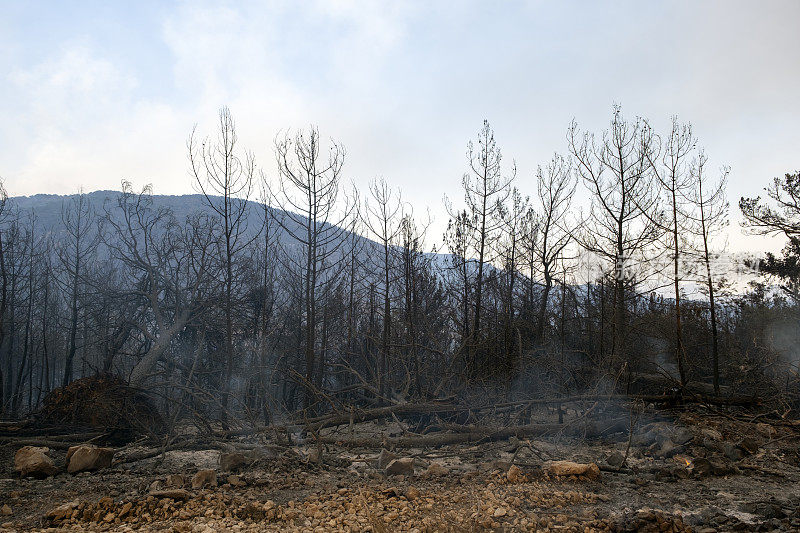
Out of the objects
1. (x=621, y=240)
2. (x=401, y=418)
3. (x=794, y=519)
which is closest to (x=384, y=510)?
(x=794, y=519)

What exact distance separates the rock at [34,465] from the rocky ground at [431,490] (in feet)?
0.25

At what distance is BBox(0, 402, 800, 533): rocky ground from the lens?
3.82 metres

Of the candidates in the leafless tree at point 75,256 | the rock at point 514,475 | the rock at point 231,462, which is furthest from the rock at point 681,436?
the leafless tree at point 75,256

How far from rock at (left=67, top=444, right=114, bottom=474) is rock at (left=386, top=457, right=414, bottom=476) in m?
3.55

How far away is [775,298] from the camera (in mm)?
17578

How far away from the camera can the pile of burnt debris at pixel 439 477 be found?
3.88 metres

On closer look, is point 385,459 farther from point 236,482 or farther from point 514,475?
point 236,482

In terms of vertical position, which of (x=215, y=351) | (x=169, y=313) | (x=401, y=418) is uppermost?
(x=169, y=313)

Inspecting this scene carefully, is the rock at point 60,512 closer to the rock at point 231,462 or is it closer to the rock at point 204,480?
the rock at point 204,480

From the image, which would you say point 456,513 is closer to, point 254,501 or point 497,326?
point 254,501

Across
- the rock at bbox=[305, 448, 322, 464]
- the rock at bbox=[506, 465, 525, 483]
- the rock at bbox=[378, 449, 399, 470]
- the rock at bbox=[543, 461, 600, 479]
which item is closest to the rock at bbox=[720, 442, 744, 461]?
the rock at bbox=[543, 461, 600, 479]

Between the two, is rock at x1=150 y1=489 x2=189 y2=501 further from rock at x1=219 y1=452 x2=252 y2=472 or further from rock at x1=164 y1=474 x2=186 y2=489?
rock at x1=219 y1=452 x2=252 y2=472

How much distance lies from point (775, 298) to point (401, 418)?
16607 millimetres

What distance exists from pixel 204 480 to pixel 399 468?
210cm
